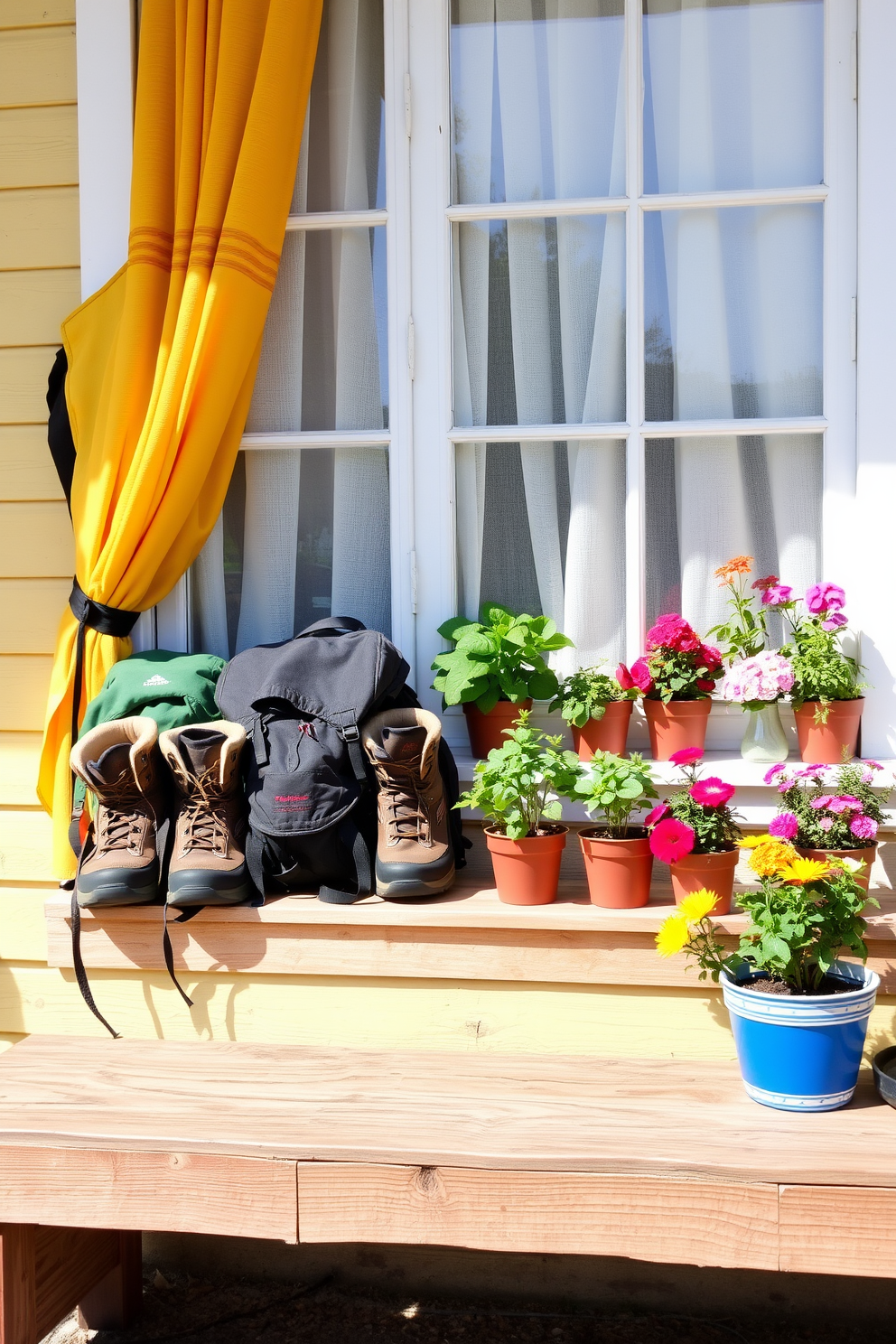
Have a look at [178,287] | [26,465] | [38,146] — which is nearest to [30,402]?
[26,465]

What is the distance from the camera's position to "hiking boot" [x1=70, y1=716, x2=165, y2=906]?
1.91 meters

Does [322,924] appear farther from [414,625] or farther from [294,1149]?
[414,625]

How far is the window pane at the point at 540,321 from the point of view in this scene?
7.33ft

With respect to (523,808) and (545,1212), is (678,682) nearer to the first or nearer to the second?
(523,808)

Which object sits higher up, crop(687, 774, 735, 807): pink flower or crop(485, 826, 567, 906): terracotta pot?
crop(687, 774, 735, 807): pink flower

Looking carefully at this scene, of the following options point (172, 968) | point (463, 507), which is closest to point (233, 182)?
point (463, 507)

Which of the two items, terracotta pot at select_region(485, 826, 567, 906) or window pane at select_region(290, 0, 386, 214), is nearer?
terracotta pot at select_region(485, 826, 567, 906)

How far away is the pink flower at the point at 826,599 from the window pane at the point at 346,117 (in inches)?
47.8

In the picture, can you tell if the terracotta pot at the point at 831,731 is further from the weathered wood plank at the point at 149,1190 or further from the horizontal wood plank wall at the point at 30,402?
the horizontal wood plank wall at the point at 30,402

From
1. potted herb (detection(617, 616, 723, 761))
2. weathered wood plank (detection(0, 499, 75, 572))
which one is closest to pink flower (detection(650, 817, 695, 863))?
potted herb (detection(617, 616, 723, 761))

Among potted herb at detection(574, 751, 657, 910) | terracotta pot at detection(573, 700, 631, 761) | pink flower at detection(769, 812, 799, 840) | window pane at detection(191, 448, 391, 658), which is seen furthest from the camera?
window pane at detection(191, 448, 391, 658)

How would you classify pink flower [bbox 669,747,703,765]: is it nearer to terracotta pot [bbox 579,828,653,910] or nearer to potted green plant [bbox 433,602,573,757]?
terracotta pot [bbox 579,828,653,910]

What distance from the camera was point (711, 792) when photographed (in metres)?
1.83

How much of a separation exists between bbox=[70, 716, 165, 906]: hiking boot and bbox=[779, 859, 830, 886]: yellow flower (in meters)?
1.10
